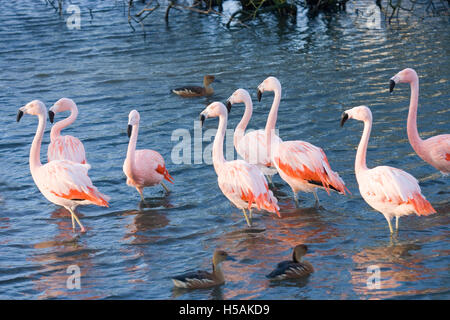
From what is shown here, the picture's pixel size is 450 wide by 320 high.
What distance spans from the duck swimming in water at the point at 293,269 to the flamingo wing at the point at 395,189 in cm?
105

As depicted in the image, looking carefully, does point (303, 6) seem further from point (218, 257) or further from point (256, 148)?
point (218, 257)

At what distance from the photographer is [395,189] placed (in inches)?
260

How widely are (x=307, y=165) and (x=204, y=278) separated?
214cm

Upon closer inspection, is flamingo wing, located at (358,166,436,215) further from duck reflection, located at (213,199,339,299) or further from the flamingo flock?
duck reflection, located at (213,199,339,299)

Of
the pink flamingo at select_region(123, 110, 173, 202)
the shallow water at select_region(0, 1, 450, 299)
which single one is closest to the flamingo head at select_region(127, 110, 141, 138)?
the pink flamingo at select_region(123, 110, 173, 202)

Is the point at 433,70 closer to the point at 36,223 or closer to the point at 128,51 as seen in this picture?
the point at 128,51

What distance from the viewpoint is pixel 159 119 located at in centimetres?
1104

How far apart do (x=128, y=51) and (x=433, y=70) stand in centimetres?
615

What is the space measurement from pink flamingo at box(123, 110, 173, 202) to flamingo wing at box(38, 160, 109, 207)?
0.68 meters

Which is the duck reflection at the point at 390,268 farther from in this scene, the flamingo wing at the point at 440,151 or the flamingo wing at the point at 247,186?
the flamingo wing at the point at 440,151

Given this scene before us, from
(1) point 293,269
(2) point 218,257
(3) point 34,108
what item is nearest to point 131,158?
(3) point 34,108

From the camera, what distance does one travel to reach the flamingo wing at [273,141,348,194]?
7.45m

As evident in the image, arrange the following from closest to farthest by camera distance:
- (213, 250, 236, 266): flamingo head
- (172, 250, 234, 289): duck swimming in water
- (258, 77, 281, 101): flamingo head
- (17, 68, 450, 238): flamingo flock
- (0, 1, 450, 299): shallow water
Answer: (172, 250, 234, 289): duck swimming in water, (213, 250, 236, 266): flamingo head, (0, 1, 450, 299): shallow water, (17, 68, 450, 238): flamingo flock, (258, 77, 281, 101): flamingo head

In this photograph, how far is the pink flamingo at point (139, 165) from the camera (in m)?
7.93
